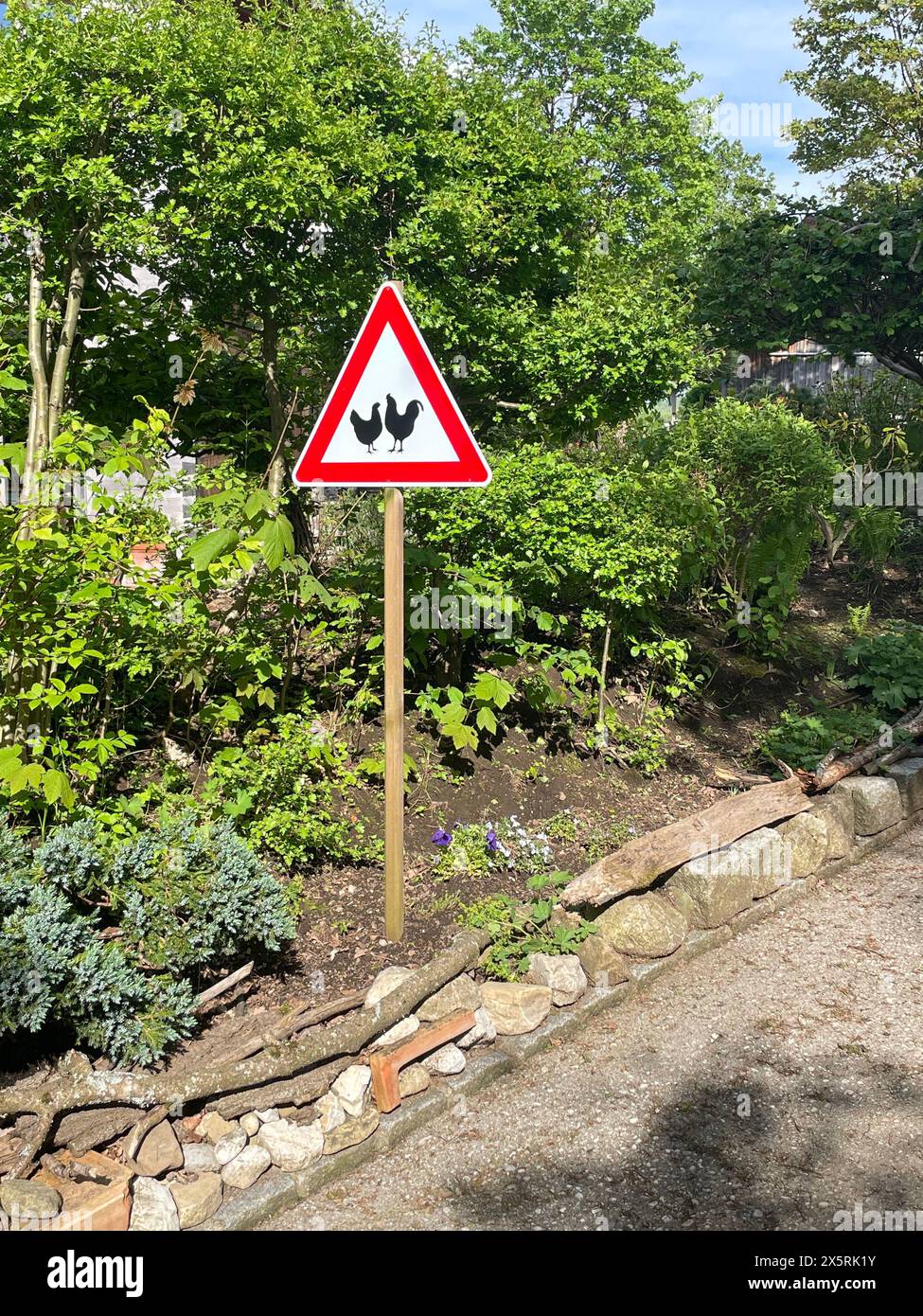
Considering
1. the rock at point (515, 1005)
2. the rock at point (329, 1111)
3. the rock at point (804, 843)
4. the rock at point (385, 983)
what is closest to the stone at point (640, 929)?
the rock at point (515, 1005)

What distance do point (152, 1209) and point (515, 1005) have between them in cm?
140

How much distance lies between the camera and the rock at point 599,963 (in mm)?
3852

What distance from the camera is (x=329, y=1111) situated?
3.01 metres

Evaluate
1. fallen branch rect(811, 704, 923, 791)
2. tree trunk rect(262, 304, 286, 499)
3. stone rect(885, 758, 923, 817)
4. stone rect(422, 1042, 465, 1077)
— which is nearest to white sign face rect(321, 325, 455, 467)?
tree trunk rect(262, 304, 286, 499)

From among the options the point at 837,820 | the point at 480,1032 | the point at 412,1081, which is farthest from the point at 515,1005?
the point at 837,820

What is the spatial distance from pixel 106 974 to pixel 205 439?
3365 mm

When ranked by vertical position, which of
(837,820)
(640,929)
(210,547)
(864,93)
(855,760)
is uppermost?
(864,93)

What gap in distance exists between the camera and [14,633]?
11.6ft

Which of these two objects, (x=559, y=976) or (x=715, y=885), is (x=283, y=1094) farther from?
(x=715, y=885)

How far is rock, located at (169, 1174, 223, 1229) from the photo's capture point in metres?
2.63

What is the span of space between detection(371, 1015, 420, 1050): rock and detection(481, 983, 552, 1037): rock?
293mm

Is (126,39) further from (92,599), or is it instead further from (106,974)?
(106,974)

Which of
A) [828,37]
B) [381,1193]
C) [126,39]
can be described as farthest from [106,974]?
[828,37]

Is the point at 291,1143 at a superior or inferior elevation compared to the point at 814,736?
inferior
